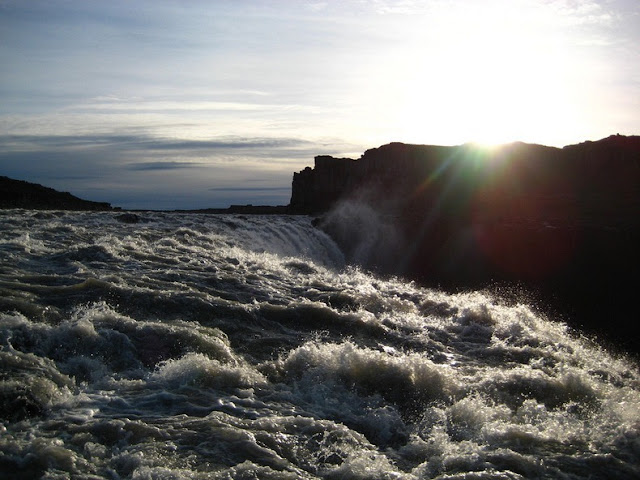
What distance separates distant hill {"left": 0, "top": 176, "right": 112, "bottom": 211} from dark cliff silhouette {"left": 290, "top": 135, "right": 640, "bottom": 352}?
12.2 metres

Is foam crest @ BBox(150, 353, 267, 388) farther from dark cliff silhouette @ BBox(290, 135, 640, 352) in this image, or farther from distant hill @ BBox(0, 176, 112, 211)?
distant hill @ BBox(0, 176, 112, 211)

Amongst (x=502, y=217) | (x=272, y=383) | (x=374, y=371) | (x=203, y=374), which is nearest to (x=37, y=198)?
(x=502, y=217)

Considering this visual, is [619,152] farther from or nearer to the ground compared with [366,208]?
farther from the ground

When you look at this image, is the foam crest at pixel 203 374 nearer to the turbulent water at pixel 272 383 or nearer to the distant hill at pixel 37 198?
the turbulent water at pixel 272 383

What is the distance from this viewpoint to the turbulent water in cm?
607

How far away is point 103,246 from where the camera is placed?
14359 mm

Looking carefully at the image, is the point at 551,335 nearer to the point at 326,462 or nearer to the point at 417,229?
the point at 326,462

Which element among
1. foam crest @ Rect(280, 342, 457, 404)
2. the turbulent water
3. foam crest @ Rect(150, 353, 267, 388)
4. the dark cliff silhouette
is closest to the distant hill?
the turbulent water

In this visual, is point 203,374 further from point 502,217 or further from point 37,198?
point 502,217

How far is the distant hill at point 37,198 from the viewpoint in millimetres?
24908

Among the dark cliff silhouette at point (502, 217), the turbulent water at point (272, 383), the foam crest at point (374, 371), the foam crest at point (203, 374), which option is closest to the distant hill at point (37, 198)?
the turbulent water at point (272, 383)

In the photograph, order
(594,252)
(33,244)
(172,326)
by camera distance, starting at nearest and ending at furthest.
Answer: (172,326), (33,244), (594,252)

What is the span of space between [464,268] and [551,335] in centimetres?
1306

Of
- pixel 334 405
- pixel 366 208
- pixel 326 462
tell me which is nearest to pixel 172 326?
pixel 334 405
